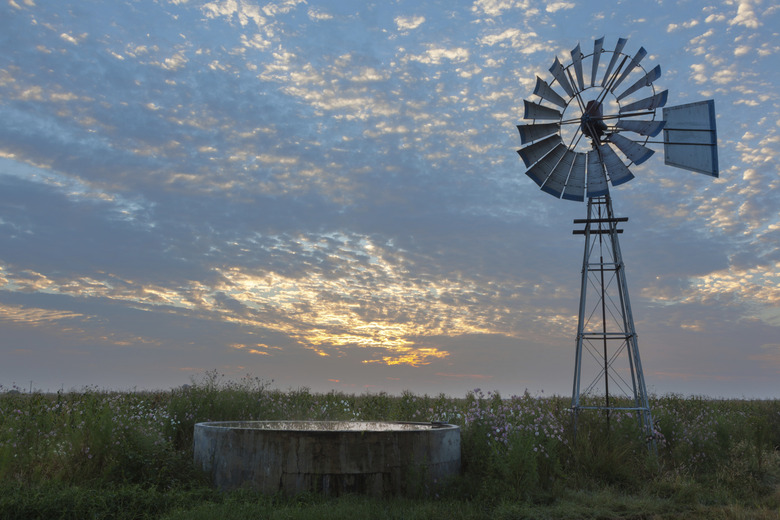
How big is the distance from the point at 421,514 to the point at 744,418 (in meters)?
14.1

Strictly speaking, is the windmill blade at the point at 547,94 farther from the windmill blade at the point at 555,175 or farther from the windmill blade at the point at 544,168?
the windmill blade at the point at 544,168

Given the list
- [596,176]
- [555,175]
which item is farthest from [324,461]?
[596,176]

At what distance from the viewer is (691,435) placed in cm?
1475

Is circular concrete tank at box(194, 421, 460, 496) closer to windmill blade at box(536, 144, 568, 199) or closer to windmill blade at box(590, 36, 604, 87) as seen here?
windmill blade at box(536, 144, 568, 199)

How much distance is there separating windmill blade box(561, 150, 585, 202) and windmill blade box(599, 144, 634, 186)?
57 centimetres

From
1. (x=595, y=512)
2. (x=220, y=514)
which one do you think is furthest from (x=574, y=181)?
(x=220, y=514)

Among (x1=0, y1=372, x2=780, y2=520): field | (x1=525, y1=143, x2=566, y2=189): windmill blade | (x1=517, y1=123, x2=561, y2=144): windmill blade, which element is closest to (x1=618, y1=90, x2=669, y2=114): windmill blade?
(x1=517, y1=123, x2=561, y2=144): windmill blade

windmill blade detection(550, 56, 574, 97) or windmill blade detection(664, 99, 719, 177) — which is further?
windmill blade detection(550, 56, 574, 97)

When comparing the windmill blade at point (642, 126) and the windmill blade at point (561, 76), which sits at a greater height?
the windmill blade at point (561, 76)

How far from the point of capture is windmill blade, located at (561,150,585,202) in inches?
593

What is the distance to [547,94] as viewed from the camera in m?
15.5

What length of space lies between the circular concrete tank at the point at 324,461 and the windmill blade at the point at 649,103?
398 inches

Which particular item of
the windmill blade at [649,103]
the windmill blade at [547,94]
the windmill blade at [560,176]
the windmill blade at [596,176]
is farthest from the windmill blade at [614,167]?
the windmill blade at [547,94]

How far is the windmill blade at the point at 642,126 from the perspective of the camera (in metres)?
14.3
